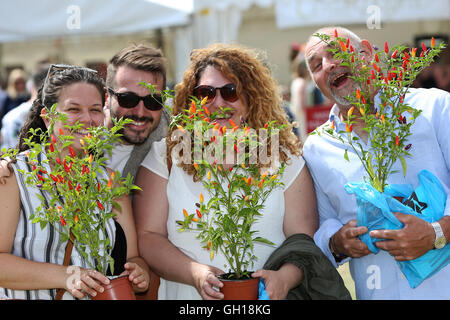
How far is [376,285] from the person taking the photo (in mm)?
2281

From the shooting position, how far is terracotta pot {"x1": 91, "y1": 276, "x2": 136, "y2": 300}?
179cm

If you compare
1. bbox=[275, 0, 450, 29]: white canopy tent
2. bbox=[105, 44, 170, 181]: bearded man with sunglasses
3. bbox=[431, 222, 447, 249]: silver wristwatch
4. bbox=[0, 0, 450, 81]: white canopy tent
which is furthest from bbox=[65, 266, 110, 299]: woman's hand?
bbox=[275, 0, 450, 29]: white canopy tent

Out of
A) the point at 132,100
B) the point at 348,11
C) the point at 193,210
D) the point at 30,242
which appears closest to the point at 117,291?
the point at 30,242

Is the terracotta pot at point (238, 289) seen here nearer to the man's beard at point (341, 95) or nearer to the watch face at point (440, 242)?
the watch face at point (440, 242)

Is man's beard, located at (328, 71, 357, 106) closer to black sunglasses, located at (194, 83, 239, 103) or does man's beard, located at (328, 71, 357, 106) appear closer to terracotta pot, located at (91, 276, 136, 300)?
black sunglasses, located at (194, 83, 239, 103)

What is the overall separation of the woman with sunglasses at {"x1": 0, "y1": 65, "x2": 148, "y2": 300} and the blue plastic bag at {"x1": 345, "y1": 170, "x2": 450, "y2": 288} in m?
0.86

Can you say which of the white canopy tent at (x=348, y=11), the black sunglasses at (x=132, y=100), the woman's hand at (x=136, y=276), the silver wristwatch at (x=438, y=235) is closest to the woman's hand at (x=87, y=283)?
the woman's hand at (x=136, y=276)

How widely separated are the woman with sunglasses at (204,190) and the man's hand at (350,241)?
15 cm

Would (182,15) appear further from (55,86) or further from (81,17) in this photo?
(55,86)

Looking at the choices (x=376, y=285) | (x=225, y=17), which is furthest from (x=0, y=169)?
(x=225, y=17)

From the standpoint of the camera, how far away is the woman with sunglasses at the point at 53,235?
1.91m

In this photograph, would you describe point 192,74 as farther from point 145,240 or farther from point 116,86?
point 145,240

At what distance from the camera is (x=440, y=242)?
2016 millimetres
